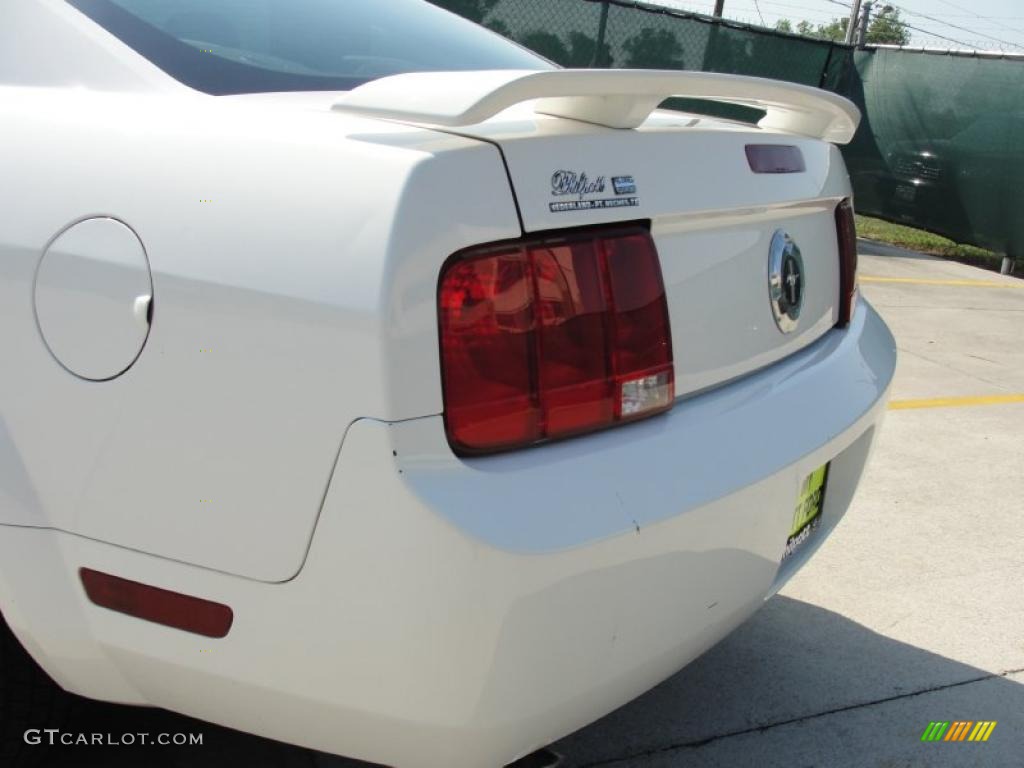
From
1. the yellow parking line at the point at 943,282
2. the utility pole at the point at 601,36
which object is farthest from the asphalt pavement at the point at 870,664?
the utility pole at the point at 601,36

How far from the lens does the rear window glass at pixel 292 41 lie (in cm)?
191

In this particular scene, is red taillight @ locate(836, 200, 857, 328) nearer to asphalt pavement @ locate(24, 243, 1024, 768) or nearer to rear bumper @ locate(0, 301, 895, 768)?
rear bumper @ locate(0, 301, 895, 768)

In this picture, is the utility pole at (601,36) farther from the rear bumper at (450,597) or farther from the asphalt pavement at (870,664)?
the rear bumper at (450,597)

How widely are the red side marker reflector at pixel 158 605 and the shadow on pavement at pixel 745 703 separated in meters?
0.47

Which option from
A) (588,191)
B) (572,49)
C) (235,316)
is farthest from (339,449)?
(572,49)

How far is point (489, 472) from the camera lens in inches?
59.0

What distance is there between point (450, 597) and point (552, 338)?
398 millimetres

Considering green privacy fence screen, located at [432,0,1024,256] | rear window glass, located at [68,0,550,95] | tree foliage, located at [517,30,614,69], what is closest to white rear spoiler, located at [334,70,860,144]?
rear window glass, located at [68,0,550,95]

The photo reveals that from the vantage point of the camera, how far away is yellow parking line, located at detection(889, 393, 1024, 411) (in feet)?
17.1

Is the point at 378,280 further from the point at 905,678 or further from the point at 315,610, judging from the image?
the point at 905,678

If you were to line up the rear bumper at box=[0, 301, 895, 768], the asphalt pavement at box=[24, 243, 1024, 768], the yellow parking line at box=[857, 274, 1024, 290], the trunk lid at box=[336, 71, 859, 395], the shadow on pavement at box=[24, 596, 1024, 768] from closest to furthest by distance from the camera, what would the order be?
1. the rear bumper at box=[0, 301, 895, 768]
2. the trunk lid at box=[336, 71, 859, 395]
3. the shadow on pavement at box=[24, 596, 1024, 768]
4. the asphalt pavement at box=[24, 243, 1024, 768]
5. the yellow parking line at box=[857, 274, 1024, 290]

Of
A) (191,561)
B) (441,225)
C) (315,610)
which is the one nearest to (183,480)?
(191,561)

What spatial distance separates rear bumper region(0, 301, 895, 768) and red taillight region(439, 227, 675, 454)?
0.04m

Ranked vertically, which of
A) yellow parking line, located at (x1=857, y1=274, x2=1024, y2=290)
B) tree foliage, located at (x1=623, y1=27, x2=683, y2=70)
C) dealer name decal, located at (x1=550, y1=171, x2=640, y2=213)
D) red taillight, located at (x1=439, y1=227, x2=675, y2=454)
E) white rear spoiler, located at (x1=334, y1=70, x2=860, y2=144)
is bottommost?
yellow parking line, located at (x1=857, y1=274, x2=1024, y2=290)
